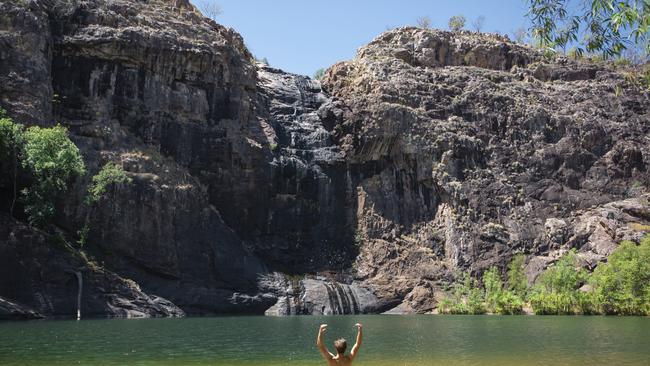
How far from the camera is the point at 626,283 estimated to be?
53.1 m

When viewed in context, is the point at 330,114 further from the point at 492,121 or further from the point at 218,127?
the point at 492,121

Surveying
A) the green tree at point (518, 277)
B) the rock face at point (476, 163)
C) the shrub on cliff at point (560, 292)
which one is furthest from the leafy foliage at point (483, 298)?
the rock face at point (476, 163)

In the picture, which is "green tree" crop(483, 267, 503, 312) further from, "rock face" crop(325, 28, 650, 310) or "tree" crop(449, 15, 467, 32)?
"tree" crop(449, 15, 467, 32)

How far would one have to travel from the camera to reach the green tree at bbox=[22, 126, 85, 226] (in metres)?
48.7

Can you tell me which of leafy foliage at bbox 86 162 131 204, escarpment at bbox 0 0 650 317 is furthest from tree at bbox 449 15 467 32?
leafy foliage at bbox 86 162 131 204

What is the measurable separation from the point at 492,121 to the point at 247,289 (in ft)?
136

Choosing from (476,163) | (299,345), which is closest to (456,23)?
(476,163)

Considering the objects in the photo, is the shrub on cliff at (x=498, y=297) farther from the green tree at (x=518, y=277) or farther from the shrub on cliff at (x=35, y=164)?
the shrub on cliff at (x=35, y=164)

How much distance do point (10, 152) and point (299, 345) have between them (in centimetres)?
3468

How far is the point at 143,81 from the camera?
210 feet

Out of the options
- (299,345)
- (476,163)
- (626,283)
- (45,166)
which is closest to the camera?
(299,345)

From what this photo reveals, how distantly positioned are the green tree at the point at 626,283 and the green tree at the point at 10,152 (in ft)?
176

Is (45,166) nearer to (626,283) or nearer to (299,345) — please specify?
(299,345)

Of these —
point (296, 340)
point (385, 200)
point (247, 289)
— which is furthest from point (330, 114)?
point (296, 340)
